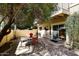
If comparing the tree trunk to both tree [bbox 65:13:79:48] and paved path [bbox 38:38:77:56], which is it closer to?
paved path [bbox 38:38:77:56]

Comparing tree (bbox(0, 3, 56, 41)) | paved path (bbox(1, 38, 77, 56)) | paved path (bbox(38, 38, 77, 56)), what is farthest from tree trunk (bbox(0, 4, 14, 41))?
paved path (bbox(38, 38, 77, 56))

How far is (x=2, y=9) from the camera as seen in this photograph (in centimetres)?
356

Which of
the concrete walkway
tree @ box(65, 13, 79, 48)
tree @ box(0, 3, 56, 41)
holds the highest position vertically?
tree @ box(0, 3, 56, 41)

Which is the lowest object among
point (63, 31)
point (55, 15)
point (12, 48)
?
point (12, 48)

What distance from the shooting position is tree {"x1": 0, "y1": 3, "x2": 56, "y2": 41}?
3.54 meters

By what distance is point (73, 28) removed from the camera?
3508 millimetres

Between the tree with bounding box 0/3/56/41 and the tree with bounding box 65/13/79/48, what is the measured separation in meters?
0.30

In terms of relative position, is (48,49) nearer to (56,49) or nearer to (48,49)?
(48,49)

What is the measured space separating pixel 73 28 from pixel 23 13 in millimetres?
746

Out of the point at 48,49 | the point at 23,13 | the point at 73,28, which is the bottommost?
the point at 48,49

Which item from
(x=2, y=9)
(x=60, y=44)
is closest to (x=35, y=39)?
(x=60, y=44)

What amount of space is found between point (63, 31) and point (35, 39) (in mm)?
419

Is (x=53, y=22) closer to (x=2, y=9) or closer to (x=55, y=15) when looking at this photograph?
(x=55, y=15)

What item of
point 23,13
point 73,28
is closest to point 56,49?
point 73,28
